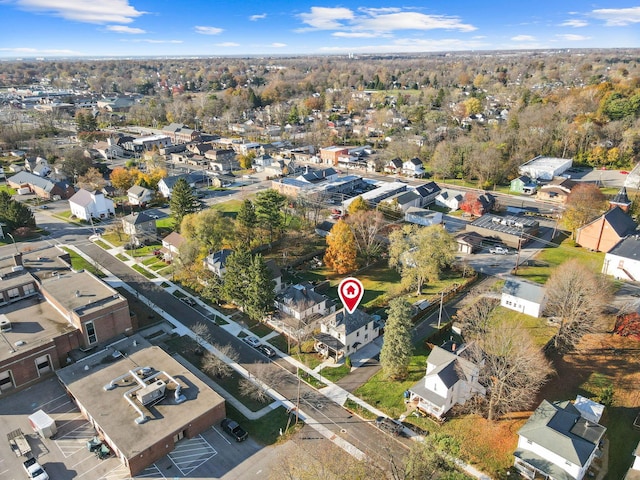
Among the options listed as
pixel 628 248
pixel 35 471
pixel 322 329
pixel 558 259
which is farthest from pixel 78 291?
pixel 628 248

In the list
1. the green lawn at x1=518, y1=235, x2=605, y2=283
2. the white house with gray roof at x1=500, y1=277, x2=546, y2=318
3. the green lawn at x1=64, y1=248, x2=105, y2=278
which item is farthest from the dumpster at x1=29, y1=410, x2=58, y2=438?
the green lawn at x1=518, y1=235, x2=605, y2=283

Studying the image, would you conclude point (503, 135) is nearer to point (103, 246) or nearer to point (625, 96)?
point (625, 96)

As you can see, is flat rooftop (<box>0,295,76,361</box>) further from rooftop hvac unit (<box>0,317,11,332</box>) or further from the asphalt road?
the asphalt road

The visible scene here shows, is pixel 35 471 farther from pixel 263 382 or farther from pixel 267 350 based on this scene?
pixel 267 350

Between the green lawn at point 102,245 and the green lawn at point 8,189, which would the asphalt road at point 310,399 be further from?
the green lawn at point 8,189

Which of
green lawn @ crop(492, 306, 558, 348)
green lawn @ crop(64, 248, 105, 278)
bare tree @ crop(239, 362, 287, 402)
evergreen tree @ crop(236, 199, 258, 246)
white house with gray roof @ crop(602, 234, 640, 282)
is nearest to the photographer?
bare tree @ crop(239, 362, 287, 402)

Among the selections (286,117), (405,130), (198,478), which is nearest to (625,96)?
(405,130)

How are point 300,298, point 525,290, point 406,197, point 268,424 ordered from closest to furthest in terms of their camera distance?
point 268,424
point 300,298
point 525,290
point 406,197
